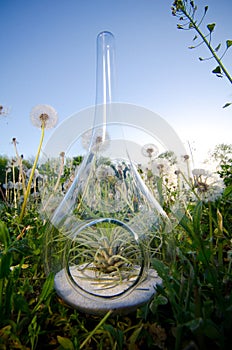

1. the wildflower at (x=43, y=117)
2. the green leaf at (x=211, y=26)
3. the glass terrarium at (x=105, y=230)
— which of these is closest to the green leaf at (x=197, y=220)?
the glass terrarium at (x=105, y=230)

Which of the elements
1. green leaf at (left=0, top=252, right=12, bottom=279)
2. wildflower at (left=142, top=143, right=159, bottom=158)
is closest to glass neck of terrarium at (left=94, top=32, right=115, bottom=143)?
wildflower at (left=142, top=143, right=159, bottom=158)

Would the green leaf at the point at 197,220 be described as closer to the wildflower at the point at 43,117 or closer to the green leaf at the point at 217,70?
the green leaf at the point at 217,70

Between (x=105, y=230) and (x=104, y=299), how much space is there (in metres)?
0.14

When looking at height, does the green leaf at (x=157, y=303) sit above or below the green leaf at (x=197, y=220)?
below

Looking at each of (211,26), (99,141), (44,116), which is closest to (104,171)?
(99,141)

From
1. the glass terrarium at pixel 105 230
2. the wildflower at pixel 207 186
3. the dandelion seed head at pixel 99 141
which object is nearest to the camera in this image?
the glass terrarium at pixel 105 230

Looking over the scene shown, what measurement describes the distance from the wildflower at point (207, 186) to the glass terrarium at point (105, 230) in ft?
0.82

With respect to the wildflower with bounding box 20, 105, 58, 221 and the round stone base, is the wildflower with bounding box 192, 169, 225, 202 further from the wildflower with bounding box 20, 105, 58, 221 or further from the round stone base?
the wildflower with bounding box 20, 105, 58, 221

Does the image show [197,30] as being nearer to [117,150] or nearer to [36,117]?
[117,150]

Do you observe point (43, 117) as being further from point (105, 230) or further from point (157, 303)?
point (157, 303)

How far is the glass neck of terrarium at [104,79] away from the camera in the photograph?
24.2 inches

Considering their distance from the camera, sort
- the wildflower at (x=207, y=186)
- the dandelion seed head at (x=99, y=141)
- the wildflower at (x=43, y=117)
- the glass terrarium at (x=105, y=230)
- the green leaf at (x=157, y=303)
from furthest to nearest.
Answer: the wildflower at (x=43, y=117) < the wildflower at (x=207, y=186) < the dandelion seed head at (x=99, y=141) < the glass terrarium at (x=105, y=230) < the green leaf at (x=157, y=303)

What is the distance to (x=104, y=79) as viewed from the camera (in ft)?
2.16

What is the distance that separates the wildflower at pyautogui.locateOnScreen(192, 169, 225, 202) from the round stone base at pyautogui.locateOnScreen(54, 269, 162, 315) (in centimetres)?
37
